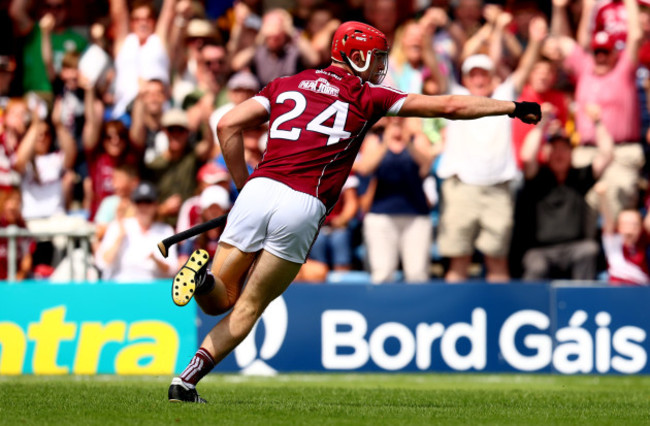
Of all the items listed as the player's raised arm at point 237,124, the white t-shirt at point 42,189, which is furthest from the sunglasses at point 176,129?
the player's raised arm at point 237,124

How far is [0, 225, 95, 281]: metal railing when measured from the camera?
12625mm

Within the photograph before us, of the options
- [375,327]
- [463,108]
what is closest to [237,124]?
[463,108]

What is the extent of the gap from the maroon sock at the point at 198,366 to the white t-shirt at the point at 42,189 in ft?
22.2

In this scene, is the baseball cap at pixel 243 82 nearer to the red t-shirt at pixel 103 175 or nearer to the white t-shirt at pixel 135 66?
the white t-shirt at pixel 135 66

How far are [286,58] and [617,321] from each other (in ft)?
16.5

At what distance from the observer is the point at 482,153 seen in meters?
13.4

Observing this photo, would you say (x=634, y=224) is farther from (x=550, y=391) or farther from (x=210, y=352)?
(x=210, y=352)

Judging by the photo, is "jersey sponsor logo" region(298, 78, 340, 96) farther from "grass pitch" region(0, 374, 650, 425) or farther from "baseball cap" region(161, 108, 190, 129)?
"baseball cap" region(161, 108, 190, 129)

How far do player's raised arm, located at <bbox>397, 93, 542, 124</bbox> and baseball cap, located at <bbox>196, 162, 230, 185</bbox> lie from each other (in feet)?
17.8

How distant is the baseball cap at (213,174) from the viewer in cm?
1330

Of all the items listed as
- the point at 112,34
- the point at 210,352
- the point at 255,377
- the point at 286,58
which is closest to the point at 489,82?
the point at 286,58

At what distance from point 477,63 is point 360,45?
17.4 ft

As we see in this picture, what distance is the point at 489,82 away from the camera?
1336 cm

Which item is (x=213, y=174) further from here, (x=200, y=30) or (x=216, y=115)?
(x=200, y=30)
